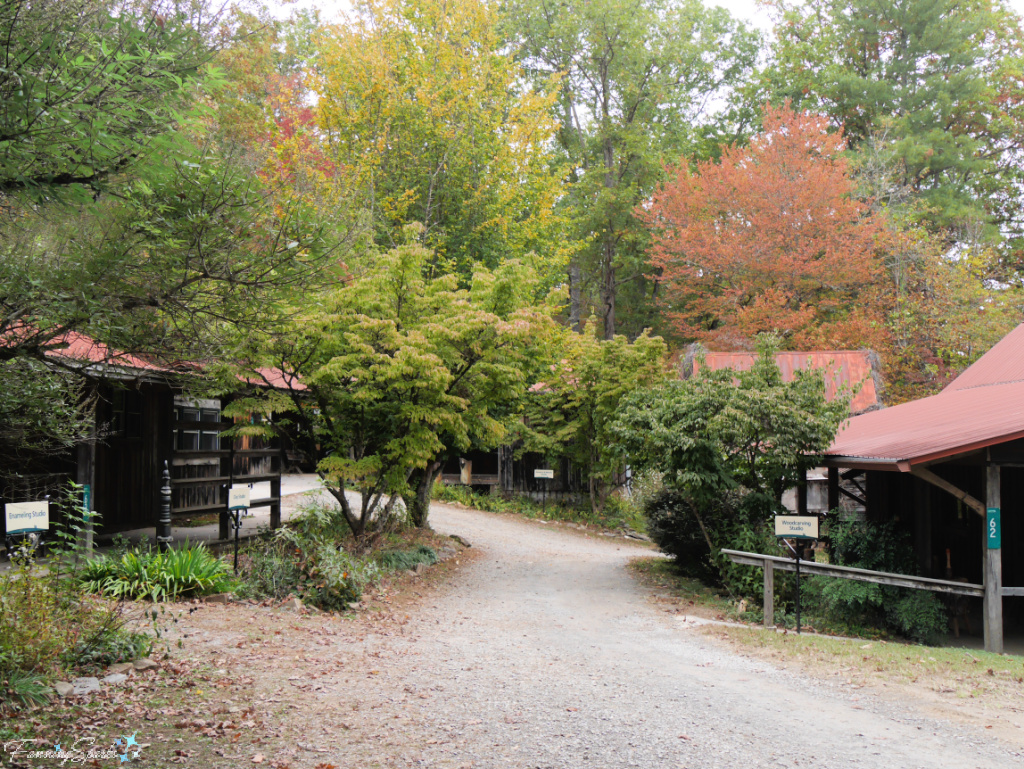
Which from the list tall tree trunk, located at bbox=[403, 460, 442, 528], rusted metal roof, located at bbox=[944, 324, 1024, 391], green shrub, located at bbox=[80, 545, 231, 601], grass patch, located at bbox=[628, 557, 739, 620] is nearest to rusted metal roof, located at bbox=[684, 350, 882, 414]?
rusted metal roof, located at bbox=[944, 324, 1024, 391]

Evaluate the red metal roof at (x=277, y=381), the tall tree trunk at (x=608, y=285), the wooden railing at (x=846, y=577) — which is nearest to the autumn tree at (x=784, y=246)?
the tall tree trunk at (x=608, y=285)

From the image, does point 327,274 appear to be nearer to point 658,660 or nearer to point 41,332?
point 41,332

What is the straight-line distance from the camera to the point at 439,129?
16.9m

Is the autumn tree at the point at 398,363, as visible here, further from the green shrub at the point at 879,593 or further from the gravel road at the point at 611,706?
the green shrub at the point at 879,593

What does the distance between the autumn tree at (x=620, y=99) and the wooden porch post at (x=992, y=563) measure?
21.2 metres

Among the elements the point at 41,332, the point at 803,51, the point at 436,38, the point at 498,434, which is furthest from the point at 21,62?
the point at 803,51

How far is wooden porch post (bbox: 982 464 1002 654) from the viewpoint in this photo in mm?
8906

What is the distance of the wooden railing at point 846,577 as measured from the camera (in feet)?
30.1

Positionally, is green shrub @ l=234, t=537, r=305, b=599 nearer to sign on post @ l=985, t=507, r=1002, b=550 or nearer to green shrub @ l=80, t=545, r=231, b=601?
green shrub @ l=80, t=545, r=231, b=601

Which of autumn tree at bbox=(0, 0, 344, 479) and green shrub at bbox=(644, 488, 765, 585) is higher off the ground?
autumn tree at bbox=(0, 0, 344, 479)

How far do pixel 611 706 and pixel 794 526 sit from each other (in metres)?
4.87

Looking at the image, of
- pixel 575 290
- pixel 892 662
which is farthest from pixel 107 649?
pixel 575 290

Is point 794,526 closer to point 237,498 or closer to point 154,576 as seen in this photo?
point 237,498

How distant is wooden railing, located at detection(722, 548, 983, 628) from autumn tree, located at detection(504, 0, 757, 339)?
19.7 m
